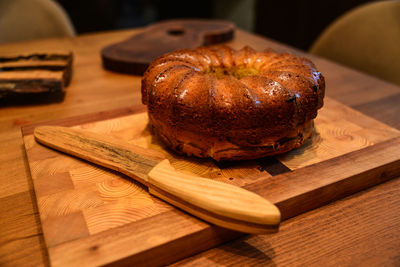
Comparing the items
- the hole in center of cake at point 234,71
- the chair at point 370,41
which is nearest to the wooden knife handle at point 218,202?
the hole in center of cake at point 234,71

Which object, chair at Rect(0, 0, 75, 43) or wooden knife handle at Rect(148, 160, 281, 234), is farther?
chair at Rect(0, 0, 75, 43)

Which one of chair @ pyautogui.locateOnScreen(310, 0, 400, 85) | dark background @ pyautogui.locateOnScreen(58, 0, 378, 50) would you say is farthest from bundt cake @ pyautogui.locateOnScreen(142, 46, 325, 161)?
dark background @ pyautogui.locateOnScreen(58, 0, 378, 50)

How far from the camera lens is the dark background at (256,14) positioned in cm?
380

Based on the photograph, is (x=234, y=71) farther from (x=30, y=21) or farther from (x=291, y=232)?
(x=30, y=21)

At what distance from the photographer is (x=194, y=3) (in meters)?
4.61

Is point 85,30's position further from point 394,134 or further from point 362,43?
point 394,134

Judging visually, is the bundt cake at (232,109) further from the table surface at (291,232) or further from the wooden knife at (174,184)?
the table surface at (291,232)

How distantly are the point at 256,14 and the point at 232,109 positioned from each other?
3.70 metres

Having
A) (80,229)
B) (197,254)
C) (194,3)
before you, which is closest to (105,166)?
(80,229)

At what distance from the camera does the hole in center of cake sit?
4.08ft

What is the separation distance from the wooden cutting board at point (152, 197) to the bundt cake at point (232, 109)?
68 mm

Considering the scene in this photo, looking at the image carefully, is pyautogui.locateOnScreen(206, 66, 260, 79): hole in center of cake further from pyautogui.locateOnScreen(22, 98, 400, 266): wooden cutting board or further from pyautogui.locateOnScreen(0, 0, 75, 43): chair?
pyautogui.locateOnScreen(0, 0, 75, 43): chair

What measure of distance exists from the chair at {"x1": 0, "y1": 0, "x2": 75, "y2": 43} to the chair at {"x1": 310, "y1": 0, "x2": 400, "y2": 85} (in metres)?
2.04

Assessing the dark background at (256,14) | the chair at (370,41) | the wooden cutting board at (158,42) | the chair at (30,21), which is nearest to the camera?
the wooden cutting board at (158,42)
